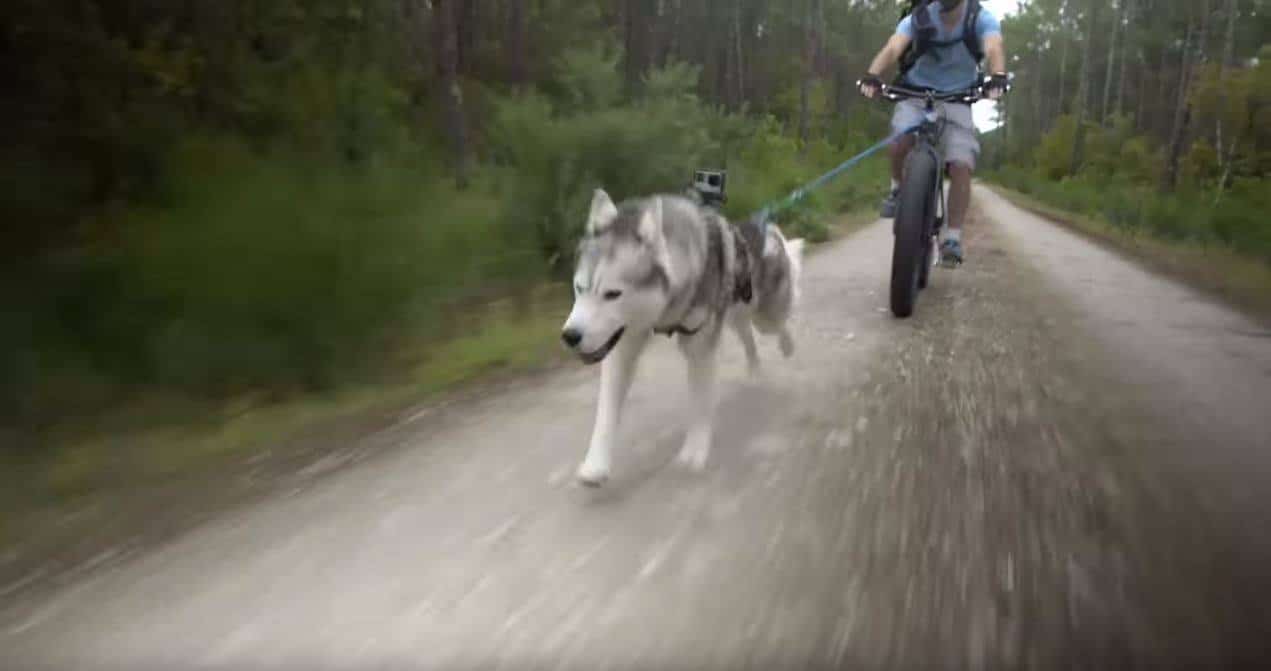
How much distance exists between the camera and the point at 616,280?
3.06 metres

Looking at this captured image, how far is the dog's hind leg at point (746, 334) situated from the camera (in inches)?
169

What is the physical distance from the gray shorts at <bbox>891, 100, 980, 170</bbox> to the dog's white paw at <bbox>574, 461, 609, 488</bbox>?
473 cm

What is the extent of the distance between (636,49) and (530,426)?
3210 centimetres

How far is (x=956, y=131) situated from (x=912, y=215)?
1.17 metres

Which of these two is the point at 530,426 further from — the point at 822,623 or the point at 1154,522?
the point at 1154,522

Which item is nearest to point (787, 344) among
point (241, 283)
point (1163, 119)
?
point (241, 283)

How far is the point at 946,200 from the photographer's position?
7.71 meters

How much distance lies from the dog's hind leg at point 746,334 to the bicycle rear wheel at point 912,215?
186cm

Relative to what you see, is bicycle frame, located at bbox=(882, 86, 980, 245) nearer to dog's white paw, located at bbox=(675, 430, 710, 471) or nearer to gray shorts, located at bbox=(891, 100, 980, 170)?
gray shorts, located at bbox=(891, 100, 980, 170)

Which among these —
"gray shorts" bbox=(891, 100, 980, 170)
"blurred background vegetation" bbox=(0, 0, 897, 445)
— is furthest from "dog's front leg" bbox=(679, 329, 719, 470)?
"gray shorts" bbox=(891, 100, 980, 170)

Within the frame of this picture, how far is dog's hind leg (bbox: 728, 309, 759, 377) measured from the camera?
14.1ft

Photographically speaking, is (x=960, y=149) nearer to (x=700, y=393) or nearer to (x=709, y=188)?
(x=709, y=188)

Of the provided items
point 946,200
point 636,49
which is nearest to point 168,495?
point 946,200

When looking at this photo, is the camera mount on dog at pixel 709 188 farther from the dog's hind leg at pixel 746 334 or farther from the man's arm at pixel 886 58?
the man's arm at pixel 886 58
